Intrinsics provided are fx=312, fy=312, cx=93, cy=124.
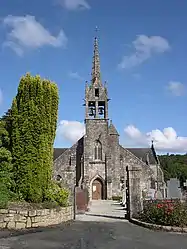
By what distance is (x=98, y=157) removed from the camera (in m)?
49.7

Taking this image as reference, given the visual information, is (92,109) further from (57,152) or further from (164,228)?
(164,228)

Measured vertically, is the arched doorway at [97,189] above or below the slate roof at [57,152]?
below

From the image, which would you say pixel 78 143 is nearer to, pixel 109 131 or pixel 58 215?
pixel 109 131

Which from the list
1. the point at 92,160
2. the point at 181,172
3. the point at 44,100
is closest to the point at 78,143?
the point at 92,160

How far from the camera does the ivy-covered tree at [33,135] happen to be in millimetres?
12938

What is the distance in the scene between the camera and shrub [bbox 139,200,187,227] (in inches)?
473

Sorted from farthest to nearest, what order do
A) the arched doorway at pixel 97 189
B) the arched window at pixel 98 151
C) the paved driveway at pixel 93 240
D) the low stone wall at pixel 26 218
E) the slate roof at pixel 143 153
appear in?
1. the slate roof at pixel 143 153
2. the arched window at pixel 98 151
3. the arched doorway at pixel 97 189
4. the low stone wall at pixel 26 218
5. the paved driveway at pixel 93 240

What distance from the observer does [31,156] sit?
42.9 ft

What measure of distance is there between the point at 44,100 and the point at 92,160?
36053 millimetres

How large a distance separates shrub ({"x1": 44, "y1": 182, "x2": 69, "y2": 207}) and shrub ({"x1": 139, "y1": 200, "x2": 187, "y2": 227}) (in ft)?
12.5

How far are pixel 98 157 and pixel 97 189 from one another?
501cm

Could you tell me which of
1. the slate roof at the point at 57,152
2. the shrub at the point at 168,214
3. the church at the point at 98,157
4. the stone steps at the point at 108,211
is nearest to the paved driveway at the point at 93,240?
the shrub at the point at 168,214

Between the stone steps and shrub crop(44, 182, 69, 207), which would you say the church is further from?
shrub crop(44, 182, 69, 207)

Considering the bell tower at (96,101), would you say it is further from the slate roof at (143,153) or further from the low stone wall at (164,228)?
the low stone wall at (164,228)
